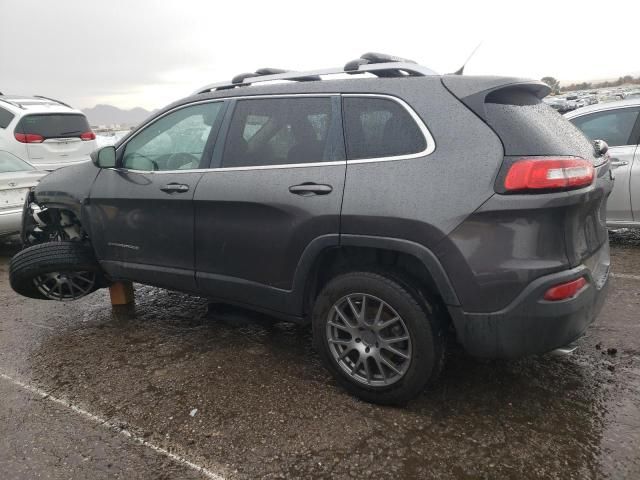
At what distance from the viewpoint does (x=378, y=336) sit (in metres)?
2.71

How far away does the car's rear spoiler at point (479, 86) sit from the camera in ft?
8.29

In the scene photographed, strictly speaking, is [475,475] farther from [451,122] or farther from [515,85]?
[515,85]

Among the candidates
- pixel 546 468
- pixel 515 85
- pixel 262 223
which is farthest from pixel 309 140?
pixel 546 468

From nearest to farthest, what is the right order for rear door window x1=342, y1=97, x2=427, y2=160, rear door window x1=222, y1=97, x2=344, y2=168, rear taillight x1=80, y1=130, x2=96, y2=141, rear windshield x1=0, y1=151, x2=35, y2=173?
rear door window x1=342, y1=97, x2=427, y2=160
rear door window x1=222, y1=97, x2=344, y2=168
rear windshield x1=0, y1=151, x2=35, y2=173
rear taillight x1=80, y1=130, x2=96, y2=141

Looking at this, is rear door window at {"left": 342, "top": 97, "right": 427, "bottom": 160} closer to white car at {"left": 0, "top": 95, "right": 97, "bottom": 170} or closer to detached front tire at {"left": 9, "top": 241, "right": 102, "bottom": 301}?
detached front tire at {"left": 9, "top": 241, "right": 102, "bottom": 301}

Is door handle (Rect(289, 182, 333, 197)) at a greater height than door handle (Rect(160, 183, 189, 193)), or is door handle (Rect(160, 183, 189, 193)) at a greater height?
door handle (Rect(289, 182, 333, 197))

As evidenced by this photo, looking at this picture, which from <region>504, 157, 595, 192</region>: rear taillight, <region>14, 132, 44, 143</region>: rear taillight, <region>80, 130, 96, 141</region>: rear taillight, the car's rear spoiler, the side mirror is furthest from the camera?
<region>80, 130, 96, 141</region>: rear taillight

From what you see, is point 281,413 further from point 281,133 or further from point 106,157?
point 106,157

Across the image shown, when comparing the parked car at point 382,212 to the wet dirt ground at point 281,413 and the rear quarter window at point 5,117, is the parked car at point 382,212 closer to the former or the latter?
the wet dirt ground at point 281,413

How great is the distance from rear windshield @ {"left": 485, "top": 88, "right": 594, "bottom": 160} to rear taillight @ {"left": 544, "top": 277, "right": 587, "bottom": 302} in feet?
2.00

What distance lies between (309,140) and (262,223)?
0.55 metres

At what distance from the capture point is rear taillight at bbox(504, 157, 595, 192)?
2.31 m

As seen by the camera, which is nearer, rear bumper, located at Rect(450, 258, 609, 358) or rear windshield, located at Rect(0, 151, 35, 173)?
rear bumper, located at Rect(450, 258, 609, 358)

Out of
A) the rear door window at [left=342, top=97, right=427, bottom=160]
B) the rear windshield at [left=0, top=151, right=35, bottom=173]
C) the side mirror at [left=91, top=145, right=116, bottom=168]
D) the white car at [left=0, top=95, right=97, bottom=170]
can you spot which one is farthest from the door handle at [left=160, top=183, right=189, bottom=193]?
the white car at [left=0, top=95, right=97, bottom=170]
